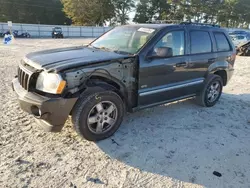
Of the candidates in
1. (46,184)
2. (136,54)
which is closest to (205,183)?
(46,184)

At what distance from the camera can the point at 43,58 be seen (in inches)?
136

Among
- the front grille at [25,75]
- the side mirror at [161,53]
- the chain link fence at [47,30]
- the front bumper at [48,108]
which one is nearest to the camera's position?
the front bumper at [48,108]

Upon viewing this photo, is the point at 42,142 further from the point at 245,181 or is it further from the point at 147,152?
the point at 245,181

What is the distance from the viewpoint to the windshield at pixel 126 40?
13.0 ft

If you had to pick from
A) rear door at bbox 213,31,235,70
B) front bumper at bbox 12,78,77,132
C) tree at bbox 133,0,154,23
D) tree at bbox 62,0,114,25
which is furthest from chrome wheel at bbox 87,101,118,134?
tree at bbox 133,0,154,23

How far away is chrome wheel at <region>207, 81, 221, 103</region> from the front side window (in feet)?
4.52

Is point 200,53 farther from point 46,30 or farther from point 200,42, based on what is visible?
point 46,30

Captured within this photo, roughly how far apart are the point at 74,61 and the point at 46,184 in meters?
1.62

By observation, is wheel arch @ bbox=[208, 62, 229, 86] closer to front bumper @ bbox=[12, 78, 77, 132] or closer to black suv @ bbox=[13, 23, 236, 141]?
black suv @ bbox=[13, 23, 236, 141]

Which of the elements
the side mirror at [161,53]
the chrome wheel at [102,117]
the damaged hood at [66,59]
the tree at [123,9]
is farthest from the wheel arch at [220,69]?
the tree at [123,9]

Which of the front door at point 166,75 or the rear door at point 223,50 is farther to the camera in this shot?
the rear door at point 223,50

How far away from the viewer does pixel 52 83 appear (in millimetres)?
2990

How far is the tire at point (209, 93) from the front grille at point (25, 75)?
3.55 m

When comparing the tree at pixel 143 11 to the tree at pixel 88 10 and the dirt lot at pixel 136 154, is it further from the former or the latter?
the dirt lot at pixel 136 154
